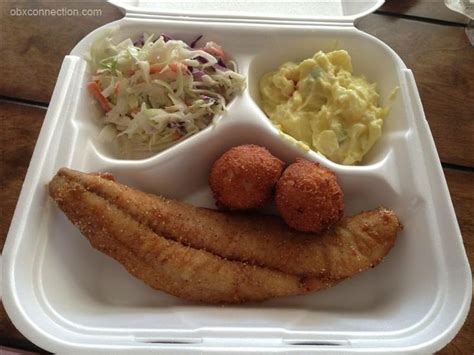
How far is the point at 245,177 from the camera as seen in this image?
1.69 metres

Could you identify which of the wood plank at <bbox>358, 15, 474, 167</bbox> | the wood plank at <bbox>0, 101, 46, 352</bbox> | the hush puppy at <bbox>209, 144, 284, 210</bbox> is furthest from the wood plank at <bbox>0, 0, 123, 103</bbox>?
the wood plank at <bbox>358, 15, 474, 167</bbox>

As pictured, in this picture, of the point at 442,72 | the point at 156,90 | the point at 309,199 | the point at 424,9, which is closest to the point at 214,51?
the point at 156,90

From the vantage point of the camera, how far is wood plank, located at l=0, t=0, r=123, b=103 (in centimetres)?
209

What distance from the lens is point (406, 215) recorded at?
1.70m

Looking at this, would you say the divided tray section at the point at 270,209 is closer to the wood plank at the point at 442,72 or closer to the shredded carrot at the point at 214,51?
the shredded carrot at the point at 214,51

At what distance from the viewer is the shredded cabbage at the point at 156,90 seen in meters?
1.89

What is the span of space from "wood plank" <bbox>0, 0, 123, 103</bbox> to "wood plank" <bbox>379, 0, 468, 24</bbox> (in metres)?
1.47

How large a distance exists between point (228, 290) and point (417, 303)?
2.04 feet

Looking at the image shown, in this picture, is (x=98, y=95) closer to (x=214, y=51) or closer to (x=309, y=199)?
(x=214, y=51)

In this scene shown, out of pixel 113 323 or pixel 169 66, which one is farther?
pixel 169 66

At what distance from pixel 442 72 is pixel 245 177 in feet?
4.08

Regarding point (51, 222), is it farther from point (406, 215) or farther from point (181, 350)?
point (406, 215)

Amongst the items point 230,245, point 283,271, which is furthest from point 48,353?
point 283,271

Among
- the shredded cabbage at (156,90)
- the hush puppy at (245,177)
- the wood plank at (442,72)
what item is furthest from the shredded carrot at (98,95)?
the wood plank at (442,72)
